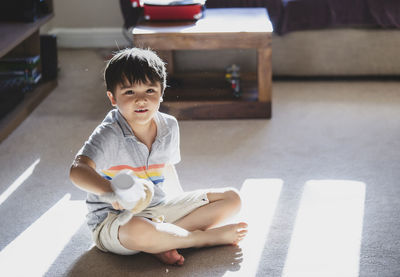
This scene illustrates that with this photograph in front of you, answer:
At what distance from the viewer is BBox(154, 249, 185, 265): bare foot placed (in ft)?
4.34

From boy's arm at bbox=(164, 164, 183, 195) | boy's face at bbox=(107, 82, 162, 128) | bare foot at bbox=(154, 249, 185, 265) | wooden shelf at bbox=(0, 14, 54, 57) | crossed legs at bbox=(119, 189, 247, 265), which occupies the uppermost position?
boy's face at bbox=(107, 82, 162, 128)

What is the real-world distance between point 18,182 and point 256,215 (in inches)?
27.8

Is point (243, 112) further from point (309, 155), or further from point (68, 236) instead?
point (68, 236)

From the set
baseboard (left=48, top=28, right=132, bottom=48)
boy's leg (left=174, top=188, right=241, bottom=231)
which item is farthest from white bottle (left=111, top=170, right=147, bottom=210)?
baseboard (left=48, top=28, right=132, bottom=48)

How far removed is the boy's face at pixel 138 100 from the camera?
1.29 meters

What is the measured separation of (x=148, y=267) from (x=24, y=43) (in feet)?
5.14

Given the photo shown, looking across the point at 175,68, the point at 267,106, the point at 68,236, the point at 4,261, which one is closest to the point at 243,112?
the point at 267,106

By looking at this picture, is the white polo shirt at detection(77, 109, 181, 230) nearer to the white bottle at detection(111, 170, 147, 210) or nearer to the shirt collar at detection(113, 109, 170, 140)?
the shirt collar at detection(113, 109, 170, 140)

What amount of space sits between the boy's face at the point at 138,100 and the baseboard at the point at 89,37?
2.01 metres

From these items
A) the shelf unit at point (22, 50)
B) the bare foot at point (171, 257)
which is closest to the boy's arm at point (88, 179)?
the bare foot at point (171, 257)

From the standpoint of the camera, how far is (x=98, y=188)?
1.14m

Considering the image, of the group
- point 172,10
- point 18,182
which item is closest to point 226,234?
point 18,182

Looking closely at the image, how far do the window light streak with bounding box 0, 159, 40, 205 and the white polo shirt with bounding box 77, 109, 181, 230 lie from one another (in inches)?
16.8

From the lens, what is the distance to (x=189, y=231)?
1410mm
